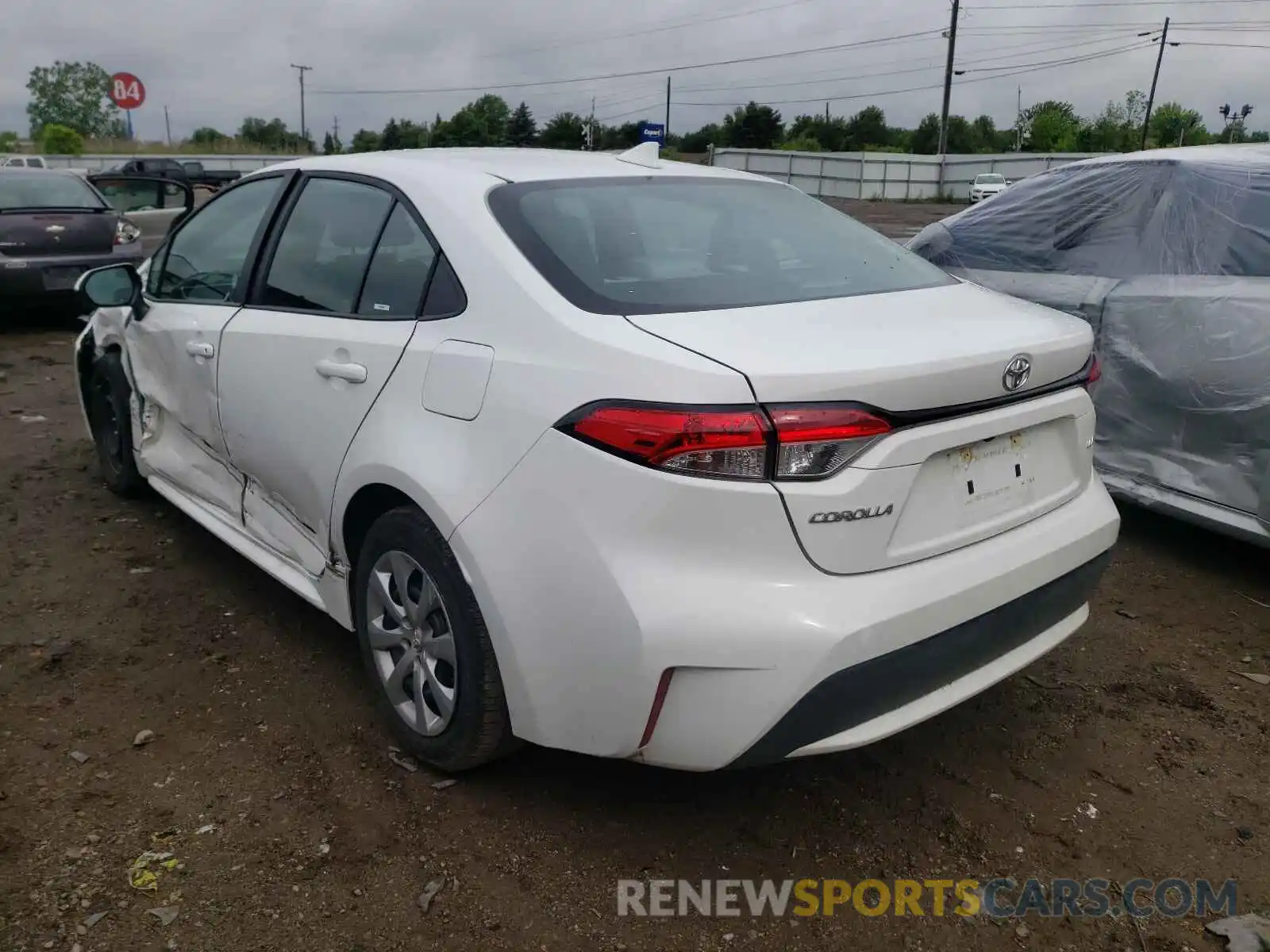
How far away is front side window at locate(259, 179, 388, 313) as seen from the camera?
2.98m

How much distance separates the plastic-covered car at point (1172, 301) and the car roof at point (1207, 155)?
0.01 metres

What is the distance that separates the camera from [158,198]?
43.4 ft

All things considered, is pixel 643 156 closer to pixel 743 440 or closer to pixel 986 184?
pixel 743 440

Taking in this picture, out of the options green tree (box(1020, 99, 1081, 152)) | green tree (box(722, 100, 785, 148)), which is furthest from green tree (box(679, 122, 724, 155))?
green tree (box(1020, 99, 1081, 152))

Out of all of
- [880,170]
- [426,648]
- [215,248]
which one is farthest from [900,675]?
[880,170]

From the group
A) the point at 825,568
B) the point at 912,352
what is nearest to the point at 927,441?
the point at 912,352

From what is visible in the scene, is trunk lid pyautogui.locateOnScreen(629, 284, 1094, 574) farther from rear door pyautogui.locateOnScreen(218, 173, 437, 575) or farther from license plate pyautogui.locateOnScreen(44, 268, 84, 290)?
license plate pyautogui.locateOnScreen(44, 268, 84, 290)

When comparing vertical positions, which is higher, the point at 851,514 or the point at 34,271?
the point at 851,514

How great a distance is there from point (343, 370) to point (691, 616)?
1277mm

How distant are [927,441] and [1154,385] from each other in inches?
98.6

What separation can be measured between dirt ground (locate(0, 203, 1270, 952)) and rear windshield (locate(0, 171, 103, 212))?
726 centimetres

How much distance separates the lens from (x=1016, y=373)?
238 centimetres

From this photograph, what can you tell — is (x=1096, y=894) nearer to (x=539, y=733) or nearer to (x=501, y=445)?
(x=539, y=733)

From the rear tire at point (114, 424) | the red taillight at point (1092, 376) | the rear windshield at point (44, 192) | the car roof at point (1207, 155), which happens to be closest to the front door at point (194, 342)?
the rear tire at point (114, 424)
